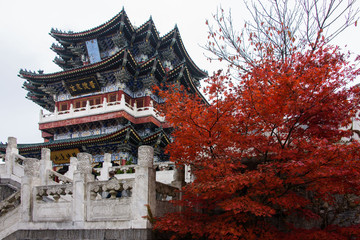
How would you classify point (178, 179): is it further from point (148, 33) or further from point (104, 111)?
point (148, 33)

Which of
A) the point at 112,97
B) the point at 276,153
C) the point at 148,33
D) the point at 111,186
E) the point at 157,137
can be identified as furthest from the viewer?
the point at 148,33

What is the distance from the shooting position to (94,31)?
104 feet

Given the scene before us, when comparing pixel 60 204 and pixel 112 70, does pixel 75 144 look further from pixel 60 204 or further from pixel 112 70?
pixel 60 204

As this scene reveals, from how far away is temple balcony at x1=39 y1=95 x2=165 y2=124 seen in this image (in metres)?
28.3

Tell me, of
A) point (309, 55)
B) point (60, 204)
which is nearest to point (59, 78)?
point (60, 204)

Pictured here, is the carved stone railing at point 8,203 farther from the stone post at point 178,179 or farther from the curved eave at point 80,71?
the curved eave at point 80,71

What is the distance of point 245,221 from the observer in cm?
790

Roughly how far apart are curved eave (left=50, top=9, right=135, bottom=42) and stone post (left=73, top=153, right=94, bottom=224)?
2238 cm

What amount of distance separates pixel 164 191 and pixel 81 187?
93.9 inches

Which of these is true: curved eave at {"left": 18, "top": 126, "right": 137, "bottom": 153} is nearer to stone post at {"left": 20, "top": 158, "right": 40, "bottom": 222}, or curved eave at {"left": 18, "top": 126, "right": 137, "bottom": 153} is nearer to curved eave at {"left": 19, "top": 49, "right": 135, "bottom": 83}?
curved eave at {"left": 19, "top": 49, "right": 135, "bottom": 83}

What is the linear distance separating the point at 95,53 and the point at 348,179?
94.7ft

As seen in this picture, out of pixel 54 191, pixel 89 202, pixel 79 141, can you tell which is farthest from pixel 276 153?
pixel 79 141

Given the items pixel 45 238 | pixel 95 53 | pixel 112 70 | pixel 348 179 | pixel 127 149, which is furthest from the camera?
pixel 95 53

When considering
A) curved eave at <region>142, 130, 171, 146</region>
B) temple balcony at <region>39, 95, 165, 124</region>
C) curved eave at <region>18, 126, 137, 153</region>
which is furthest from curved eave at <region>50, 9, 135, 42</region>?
curved eave at <region>142, 130, 171, 146</region>
